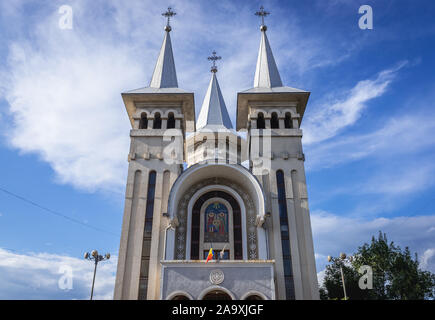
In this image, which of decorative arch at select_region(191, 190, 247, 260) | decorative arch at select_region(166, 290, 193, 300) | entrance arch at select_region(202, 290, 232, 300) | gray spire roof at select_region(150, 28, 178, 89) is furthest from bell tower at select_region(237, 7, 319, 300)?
gray spire roof at select_region(150, 28, 178, 89)

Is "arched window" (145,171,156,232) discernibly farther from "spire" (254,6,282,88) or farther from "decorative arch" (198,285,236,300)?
"spire" (254,6,282,88)

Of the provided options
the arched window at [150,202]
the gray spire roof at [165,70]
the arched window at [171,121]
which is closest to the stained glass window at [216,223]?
the arched window at [150,202]

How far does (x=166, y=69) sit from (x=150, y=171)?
9560mm

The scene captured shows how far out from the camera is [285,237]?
68.7ft

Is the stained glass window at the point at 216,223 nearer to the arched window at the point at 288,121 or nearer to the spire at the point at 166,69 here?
the arched window at the point at 288,121

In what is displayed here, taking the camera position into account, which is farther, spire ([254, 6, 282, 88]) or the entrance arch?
spire ([254, 6, 282, 88])

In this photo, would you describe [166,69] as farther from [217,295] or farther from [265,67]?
[217,295]

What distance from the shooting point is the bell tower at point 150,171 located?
19.7m

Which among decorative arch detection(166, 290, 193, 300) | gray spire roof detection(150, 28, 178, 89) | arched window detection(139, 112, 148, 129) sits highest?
gray spire roof detection(150, 28, 178, 89)

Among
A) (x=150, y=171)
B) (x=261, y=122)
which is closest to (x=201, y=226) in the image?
(x=150, y=171)

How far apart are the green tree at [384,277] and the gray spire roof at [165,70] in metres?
20.1

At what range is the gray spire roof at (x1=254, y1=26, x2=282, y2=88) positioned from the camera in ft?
89.3
